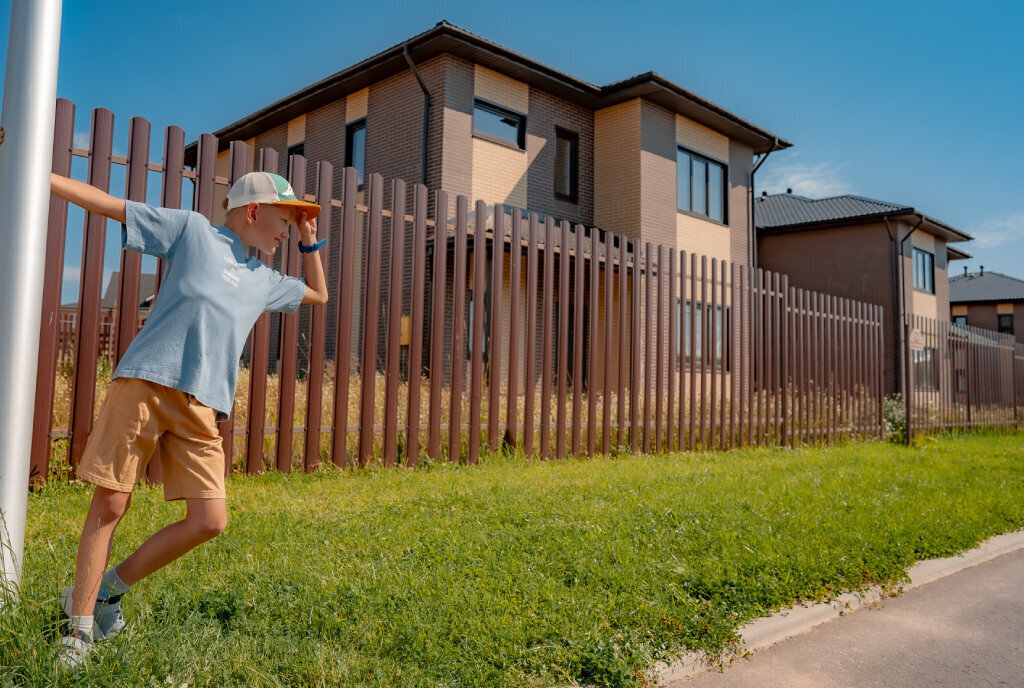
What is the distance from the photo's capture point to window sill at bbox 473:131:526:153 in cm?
1519

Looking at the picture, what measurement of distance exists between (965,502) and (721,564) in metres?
3.84

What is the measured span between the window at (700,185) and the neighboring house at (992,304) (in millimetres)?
30884

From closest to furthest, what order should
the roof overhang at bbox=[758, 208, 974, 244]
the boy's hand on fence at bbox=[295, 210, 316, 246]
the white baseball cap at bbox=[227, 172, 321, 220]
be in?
1. the white baseball cap at bbox=[227, 172, 321, 220]
2. the boy's hand on fence at bbox=[295, 210, 316, 246]
3. the roof overhang at bbox=[758, 208, 974, 244]

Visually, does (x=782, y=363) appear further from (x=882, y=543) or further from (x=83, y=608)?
(x=83, y=608)

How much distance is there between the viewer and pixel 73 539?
427cm

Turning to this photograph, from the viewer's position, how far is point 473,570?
13.3 feet

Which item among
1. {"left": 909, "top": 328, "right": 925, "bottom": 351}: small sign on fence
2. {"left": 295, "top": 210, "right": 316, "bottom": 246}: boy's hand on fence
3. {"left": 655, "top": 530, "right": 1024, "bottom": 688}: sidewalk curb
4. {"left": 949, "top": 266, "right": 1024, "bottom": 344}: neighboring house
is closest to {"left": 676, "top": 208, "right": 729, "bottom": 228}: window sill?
{"left": 909, "top": 328, "right": 925, "bottom": 351}: small sign on fence

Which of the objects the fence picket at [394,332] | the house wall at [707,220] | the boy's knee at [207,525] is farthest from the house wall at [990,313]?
the boy's knee at [207,525]

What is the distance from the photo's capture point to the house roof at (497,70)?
14477mm

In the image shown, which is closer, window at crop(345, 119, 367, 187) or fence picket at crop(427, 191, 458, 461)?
fence picket at crop(427, 191, 458, 461)

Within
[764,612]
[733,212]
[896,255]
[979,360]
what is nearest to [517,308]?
[764,612]

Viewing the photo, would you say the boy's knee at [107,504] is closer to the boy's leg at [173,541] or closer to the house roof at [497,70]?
the boy's leg at [173,541]

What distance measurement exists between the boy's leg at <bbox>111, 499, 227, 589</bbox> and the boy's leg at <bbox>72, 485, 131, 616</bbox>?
92 mm

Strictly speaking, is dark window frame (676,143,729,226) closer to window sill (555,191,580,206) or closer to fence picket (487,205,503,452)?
window sill (555,191,580,206)
